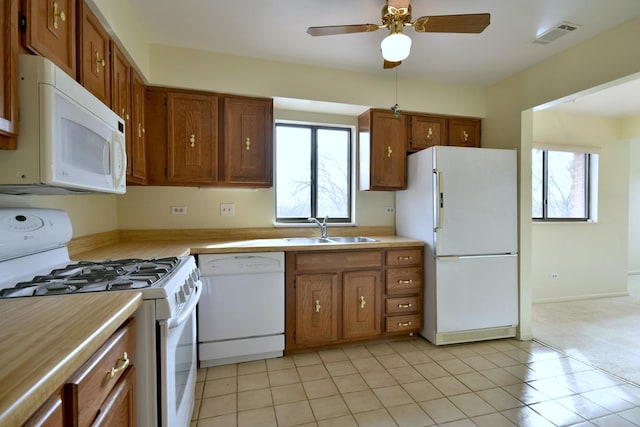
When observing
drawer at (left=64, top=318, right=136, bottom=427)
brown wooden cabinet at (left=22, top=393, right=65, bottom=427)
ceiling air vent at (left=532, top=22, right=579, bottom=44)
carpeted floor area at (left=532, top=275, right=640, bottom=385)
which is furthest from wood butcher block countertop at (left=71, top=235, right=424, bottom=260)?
ceiling air vent at (left=532, top=22, right=579, bottom=44)

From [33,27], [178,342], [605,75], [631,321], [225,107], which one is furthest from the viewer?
[631,321]

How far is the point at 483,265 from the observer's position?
267 cm

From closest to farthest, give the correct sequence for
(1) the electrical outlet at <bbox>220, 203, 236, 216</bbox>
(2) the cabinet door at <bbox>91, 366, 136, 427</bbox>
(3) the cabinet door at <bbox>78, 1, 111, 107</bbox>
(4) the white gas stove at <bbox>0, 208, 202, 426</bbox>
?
(2) the cabinet door at <bbox>91, 366, 136, 427</bbox> < (4) the white gas stove at <bbox>0, 208, 202, 426</bbox> < (3) the cabinet door at <bbox>78, 1, 111, 107</bbox> < (1) the electrical outlet at <bbox>220, 203, 236, 216</bbox>

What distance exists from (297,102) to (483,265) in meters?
2.25

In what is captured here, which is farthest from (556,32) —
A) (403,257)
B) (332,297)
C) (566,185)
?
(566,185)

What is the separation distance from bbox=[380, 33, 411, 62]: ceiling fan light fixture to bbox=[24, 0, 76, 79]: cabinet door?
149cm

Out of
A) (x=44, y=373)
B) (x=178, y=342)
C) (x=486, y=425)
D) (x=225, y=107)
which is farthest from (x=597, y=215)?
(x=44, y=373)

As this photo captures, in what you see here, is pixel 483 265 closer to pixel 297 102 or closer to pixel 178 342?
pixel 297 102

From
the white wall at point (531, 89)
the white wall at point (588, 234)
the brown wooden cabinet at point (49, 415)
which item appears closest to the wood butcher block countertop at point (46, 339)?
the brown wooden cabinet at point (49, 415)

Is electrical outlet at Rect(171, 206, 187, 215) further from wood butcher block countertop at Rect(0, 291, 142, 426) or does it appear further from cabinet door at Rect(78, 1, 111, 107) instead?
wood butcher block countertop at Rect(0, 291, 142, 426)

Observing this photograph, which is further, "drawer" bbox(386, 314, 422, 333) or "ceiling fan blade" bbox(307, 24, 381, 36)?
"drawer" bbox(386, 314, 422, 333)

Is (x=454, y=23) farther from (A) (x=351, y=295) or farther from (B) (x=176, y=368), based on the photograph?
(B) (x=176, y=368)

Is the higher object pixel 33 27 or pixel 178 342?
pixel 33 27

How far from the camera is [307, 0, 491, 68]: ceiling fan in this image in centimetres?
160
